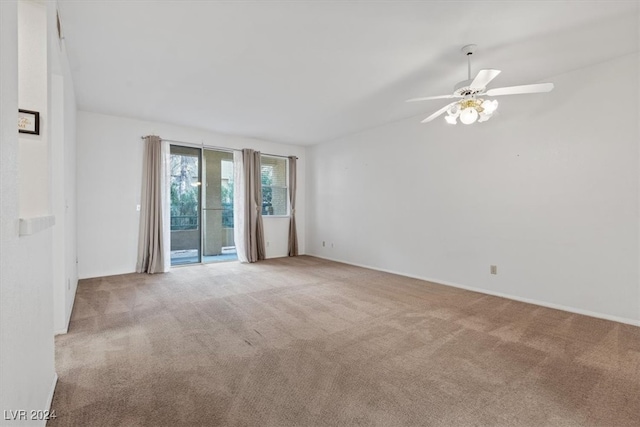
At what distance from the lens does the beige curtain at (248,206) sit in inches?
246

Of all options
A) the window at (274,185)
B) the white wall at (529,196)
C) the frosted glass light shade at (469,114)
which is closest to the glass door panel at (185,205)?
the window at (274,185)

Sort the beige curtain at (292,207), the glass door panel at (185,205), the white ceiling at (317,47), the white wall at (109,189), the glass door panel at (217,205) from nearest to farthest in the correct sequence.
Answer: the white ceiling at (317,47) → the white wall at (109,189) → the glass door panel at (185,205) → the glass door panel at (217,205) → the beige curtain at (292,207)

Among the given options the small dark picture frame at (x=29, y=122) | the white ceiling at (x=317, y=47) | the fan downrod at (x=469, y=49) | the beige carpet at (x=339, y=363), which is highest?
the white ceiling at (x=317, y=47)

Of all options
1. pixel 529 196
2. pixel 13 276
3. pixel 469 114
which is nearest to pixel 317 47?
pixel 469 114

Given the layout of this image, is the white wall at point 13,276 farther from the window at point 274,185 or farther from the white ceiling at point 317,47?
the window at point 274,185

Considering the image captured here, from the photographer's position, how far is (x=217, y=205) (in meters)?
6.16

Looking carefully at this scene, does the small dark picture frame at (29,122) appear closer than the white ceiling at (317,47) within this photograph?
Yes

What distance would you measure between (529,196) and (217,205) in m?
5.50

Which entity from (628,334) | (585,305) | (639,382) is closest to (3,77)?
(639,382)

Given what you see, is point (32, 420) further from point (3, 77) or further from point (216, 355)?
point (3, 77)

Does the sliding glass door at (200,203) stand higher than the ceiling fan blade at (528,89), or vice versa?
the ceiling fan blade at (528,89)

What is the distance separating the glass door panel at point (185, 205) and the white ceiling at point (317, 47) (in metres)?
1.53

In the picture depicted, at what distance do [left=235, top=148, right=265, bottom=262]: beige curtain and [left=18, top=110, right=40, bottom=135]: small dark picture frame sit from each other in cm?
442

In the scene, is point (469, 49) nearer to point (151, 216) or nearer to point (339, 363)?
point (339, 363)
